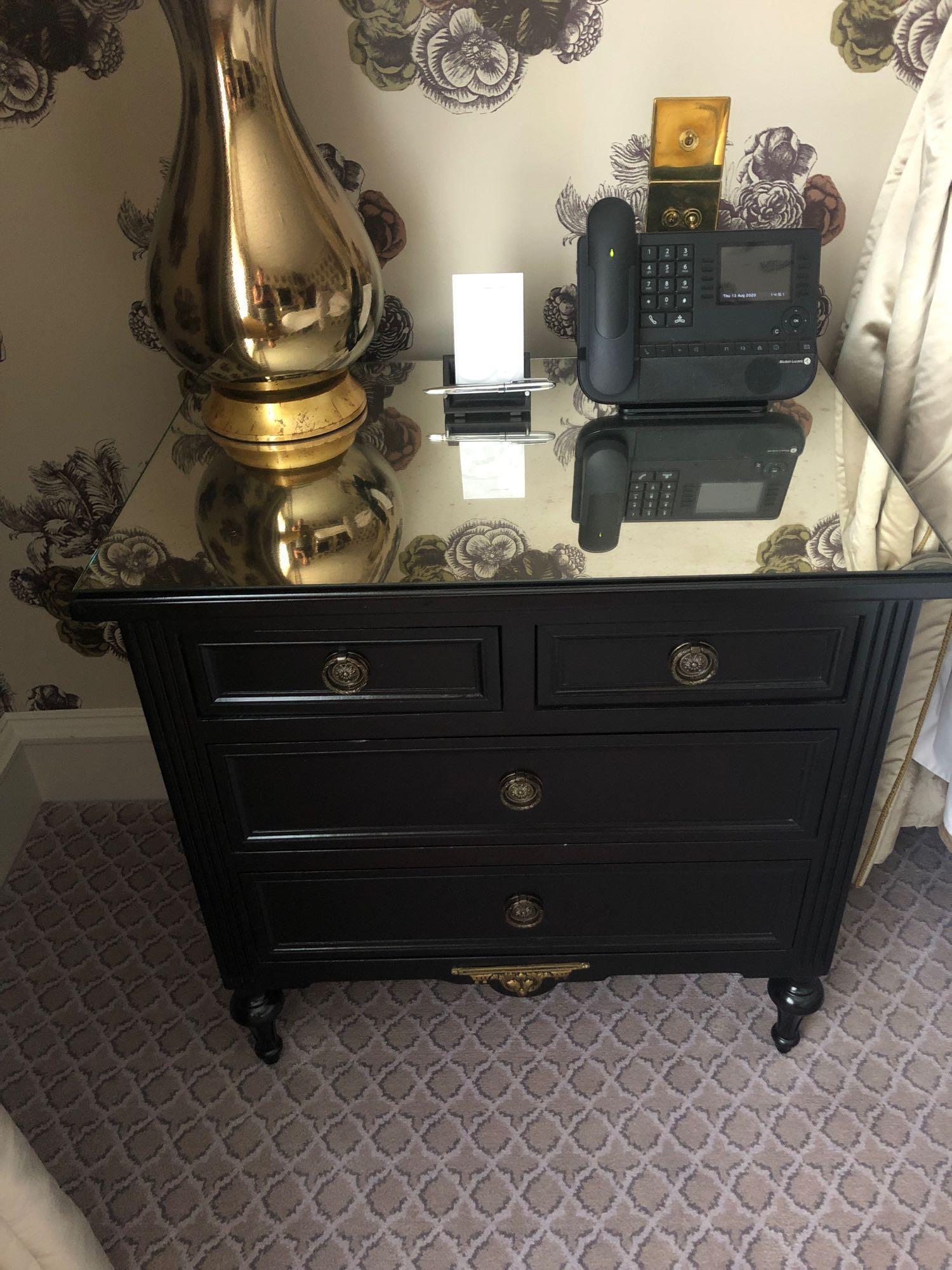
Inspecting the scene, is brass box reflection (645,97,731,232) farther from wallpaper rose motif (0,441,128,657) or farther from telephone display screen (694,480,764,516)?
wallpaper rose motif (0,441,128,657)

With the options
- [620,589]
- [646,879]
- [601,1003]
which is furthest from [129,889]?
[620,589]

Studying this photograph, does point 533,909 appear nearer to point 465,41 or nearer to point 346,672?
point 346,672

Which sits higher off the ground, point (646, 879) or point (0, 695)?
point (646, 879)

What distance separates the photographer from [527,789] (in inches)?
42.1

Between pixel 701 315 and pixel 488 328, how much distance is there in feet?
0.83

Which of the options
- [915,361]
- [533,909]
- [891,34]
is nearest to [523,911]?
[533,909]

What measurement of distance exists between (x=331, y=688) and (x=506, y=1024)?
0.69 metres

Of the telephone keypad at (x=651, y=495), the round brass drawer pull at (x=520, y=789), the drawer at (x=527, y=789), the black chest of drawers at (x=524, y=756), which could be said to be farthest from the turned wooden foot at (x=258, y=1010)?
the telephone keypad at (x=651, y=495)

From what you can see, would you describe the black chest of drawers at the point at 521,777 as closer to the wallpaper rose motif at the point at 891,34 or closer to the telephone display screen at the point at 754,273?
the telephone display screen at the point at 754,273

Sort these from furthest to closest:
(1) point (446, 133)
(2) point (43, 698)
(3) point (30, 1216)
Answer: (2) point (43, 698) → (1) point (446, 133) → (3) point (30, 1216)

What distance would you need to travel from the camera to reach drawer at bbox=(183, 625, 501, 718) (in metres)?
0.96

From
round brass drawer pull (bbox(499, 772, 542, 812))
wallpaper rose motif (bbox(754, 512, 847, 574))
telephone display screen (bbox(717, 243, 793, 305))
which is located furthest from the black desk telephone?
round brass drawer pull (bbox(499, 772, 542, 812))

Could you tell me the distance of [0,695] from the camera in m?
1.70

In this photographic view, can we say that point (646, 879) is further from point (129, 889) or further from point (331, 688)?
point (129, 889)
